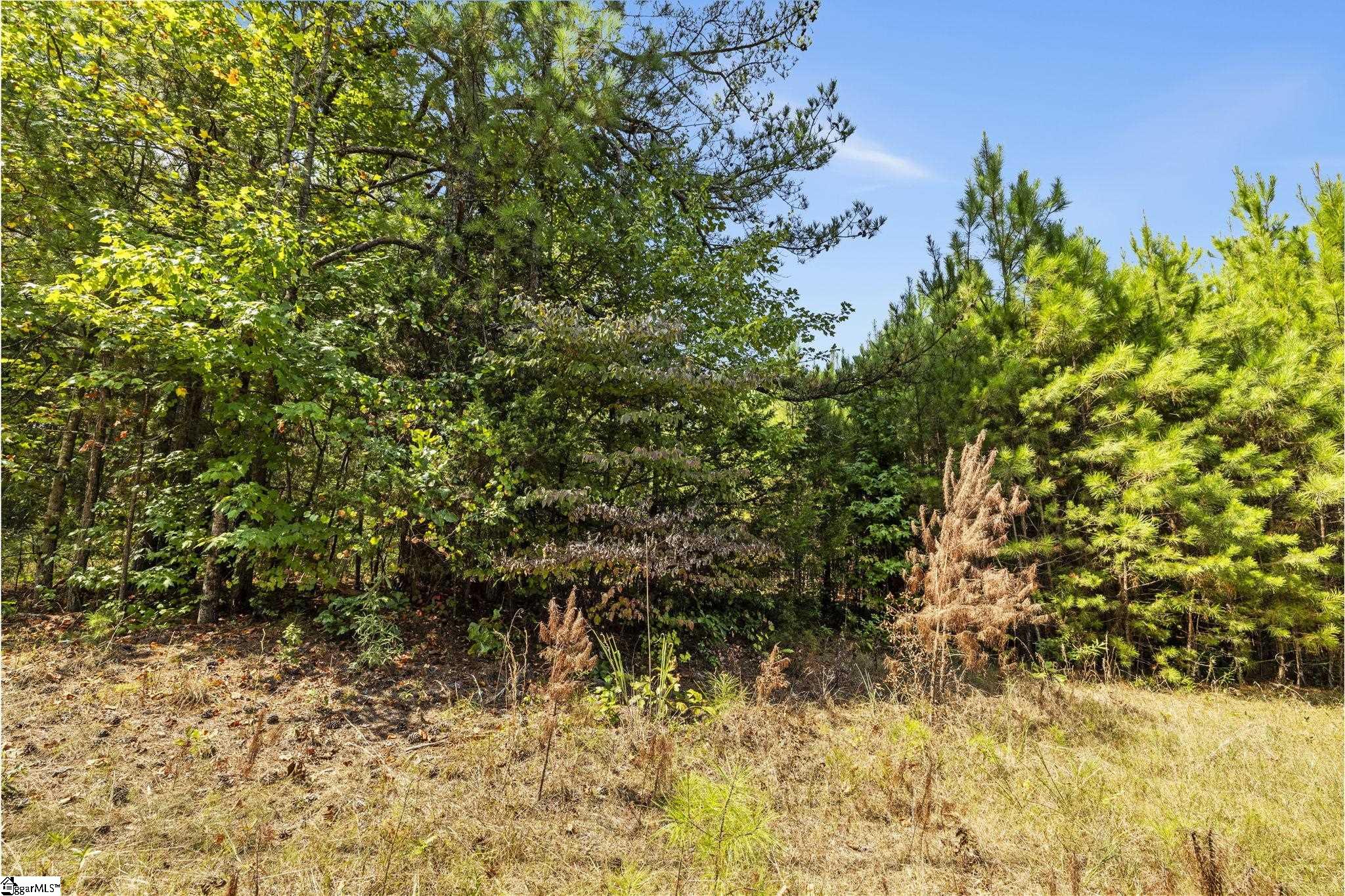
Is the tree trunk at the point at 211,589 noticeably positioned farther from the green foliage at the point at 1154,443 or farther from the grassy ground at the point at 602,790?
the green foliage at the point at 1154,443

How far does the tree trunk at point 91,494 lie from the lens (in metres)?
5.55

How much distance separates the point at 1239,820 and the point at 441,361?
7105mm

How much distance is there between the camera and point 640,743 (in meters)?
3.90

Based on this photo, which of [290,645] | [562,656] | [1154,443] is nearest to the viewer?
[562,656]

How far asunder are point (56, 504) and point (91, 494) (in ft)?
1.46

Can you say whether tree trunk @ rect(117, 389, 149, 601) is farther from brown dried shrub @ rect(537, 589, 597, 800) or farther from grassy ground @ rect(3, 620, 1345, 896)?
brown dried shrub @ rect(537, 589, 597, 800)

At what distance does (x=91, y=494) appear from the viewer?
583cm

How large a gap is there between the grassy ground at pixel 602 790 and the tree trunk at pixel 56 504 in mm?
1121

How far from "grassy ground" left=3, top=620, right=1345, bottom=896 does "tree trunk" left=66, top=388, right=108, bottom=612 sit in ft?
2.79

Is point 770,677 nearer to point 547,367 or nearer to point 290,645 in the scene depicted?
point 547,367

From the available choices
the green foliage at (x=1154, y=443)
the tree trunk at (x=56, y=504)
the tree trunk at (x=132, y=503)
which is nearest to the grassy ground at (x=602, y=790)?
the tree trunk at (x=132, y=503)

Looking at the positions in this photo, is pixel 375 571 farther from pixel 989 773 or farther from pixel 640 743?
pixel 989 773

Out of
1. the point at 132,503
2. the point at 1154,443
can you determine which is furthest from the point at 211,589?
the point at 1154,443

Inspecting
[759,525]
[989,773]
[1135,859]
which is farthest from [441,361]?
[1135,859]
